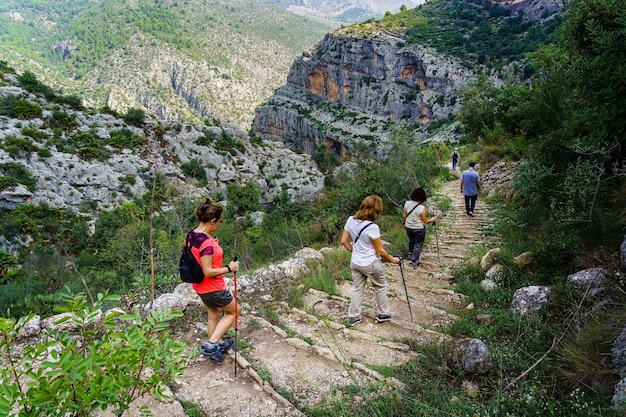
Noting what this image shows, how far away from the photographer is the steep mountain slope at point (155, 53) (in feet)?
303

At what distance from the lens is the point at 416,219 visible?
6.13 metres

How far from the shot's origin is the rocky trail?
118 inches

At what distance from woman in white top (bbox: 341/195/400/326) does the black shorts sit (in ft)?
5.49

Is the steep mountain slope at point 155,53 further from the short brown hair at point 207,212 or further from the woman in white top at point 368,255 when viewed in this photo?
the woman in white top at point 368,255

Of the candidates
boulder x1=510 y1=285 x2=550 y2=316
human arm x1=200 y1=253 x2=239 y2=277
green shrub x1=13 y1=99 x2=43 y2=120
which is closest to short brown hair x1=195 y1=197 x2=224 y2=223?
human arm x1=200 y1=253 x2=239 y2=277

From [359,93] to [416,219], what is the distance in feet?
225

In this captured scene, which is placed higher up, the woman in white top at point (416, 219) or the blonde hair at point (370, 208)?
the blonde hair at point (370, 208)

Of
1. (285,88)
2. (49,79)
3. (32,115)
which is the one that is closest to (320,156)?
(32,115)

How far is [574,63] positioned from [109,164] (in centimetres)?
2568

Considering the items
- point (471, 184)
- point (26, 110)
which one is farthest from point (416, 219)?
point (26, 110)

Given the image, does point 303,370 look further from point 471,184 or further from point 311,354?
point 471,184

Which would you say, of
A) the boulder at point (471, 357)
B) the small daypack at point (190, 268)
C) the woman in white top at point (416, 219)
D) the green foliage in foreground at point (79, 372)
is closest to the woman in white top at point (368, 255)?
the boulder at point (471, 357)

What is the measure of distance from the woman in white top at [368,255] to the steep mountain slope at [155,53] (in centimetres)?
9110

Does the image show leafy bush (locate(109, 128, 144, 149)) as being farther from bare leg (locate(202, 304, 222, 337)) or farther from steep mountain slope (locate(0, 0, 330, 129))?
steep mountain slope (locate(0, 0, 330, 129))
